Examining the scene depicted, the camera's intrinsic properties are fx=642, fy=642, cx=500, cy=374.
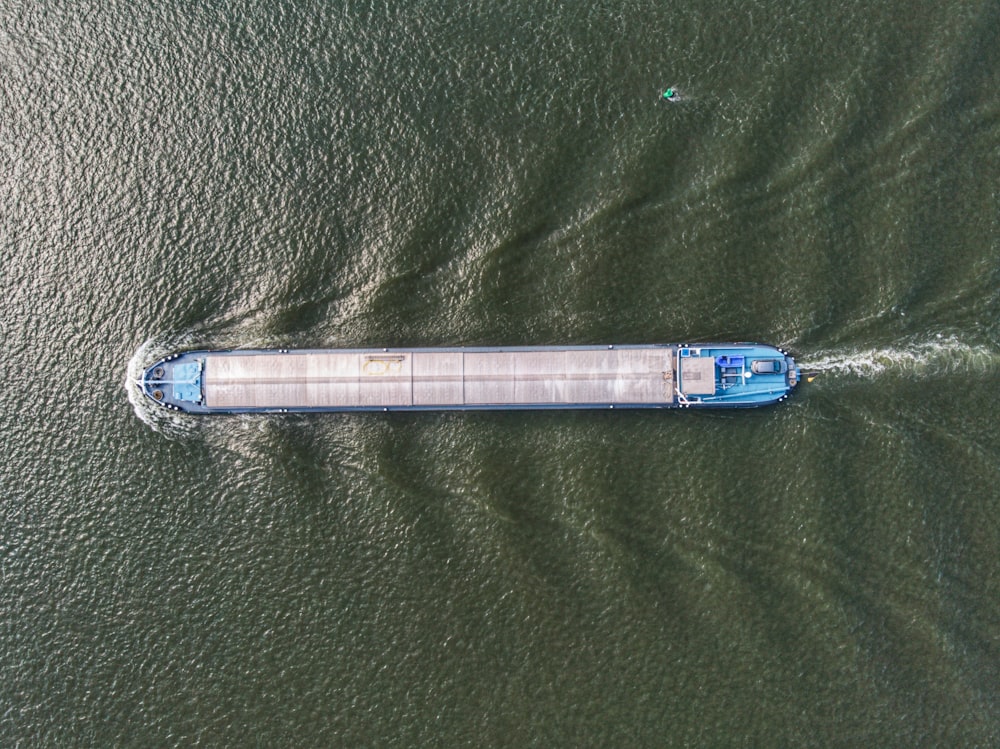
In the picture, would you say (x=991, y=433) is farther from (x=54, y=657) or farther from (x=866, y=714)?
(x=54, y=657)

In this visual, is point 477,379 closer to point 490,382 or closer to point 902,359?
point 490,382

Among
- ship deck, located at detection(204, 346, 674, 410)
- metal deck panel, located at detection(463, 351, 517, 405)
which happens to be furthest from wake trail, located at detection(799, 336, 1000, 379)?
metal deck panel, located at detection(463, 351, 517, 405)

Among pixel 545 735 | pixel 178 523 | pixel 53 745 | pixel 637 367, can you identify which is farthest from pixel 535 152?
pixel 53 745

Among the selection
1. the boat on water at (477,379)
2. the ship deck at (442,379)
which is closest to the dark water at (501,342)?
the boat on water at (477,379)

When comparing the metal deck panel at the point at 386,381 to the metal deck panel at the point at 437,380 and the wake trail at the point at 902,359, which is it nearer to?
the metal deck panel at the point at 437,380

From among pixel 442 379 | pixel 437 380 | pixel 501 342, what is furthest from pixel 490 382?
pixel 437 380
